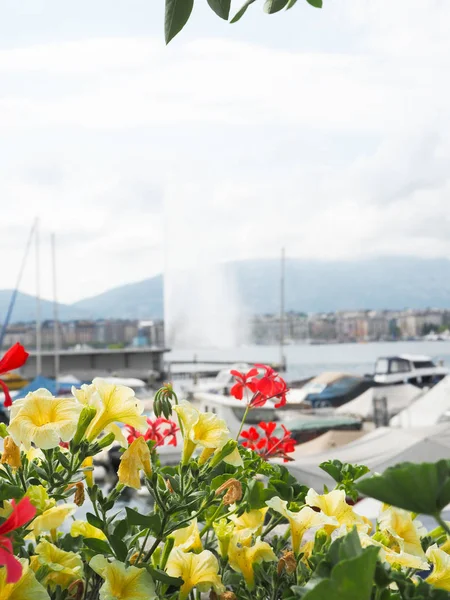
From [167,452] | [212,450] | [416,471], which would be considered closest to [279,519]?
[212,450]

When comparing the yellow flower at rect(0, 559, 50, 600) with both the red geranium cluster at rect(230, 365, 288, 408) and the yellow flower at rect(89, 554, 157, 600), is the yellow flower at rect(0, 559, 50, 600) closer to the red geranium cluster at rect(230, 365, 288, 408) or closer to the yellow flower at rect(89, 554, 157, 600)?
the yellow flower at rect(89, 554, 157, 600)

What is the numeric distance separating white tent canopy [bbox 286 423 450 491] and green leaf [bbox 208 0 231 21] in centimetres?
750

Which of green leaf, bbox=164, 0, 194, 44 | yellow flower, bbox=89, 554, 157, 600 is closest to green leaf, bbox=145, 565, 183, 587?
yellow flower, bbox=89, 554, 157, 600

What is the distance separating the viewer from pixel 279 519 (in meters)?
0.90

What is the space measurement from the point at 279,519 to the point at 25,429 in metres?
0.32

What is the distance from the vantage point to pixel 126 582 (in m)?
0.73

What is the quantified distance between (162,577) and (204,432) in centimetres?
16

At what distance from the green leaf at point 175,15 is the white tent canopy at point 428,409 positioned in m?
15.6

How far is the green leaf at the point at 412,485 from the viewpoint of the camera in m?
0.51

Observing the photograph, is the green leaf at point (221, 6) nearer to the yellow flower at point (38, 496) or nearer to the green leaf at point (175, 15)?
the green leaf at point (175, 15)

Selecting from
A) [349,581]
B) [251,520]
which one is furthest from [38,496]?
[349,581]

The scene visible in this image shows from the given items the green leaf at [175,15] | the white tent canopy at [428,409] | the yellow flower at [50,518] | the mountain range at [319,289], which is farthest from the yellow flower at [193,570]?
the mountain range at [319,289]

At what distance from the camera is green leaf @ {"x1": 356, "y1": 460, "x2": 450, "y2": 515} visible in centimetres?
51

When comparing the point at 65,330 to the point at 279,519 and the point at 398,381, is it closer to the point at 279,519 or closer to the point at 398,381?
the point at 398,381
